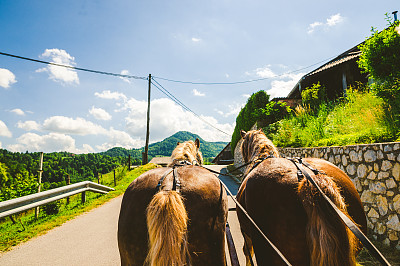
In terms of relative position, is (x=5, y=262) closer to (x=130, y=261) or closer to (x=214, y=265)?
(x=130, y=261)

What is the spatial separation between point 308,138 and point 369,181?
9.49 ft

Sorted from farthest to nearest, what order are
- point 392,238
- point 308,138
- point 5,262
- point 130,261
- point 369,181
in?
point 308,138, point 369,181, point 5,262, point 392,238, point 130,261

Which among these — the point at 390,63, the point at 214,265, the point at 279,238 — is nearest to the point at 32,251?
the point at 214,265

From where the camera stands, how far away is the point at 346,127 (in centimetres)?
555

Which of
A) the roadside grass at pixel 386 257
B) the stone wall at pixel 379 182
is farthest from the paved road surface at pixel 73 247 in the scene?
the stone wall at pixel 379 182

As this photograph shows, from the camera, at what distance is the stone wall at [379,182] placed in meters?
3.27

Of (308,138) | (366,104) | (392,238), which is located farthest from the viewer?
(308,138)

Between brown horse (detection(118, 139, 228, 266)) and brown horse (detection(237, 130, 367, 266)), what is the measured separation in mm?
429

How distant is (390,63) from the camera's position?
4.48 meters

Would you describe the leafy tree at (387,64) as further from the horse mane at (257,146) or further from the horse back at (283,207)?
the horse back at (283,207)

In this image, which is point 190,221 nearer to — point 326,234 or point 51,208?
point 326,234

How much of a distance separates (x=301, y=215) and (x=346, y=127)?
5.07 meters

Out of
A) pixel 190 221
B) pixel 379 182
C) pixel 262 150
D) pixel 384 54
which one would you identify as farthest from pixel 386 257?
pixel 384 54

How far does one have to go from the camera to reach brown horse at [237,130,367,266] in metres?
1.57
